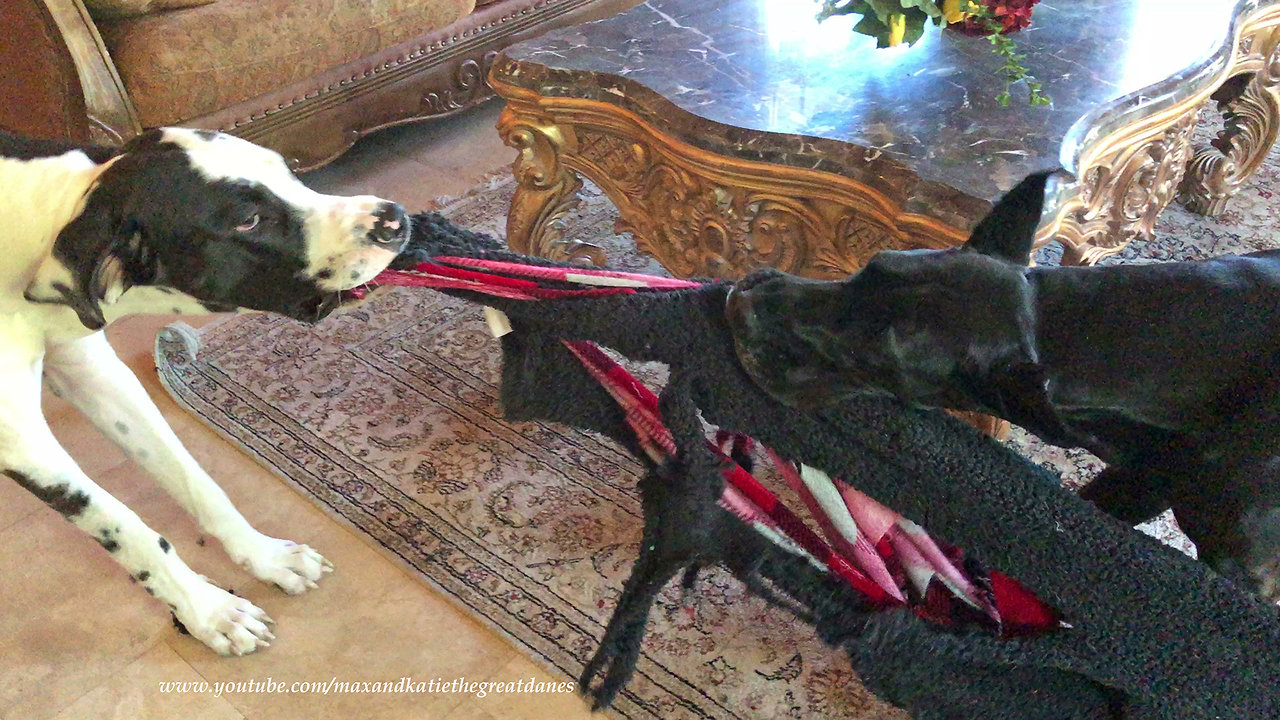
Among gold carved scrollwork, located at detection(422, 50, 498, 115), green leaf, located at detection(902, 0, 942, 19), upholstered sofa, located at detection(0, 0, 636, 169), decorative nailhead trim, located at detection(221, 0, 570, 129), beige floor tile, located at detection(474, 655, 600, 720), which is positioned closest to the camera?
beige floor tile, located at detection(474, 655, 600, 720)

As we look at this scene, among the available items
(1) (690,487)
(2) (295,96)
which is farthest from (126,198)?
(2) (295,96)

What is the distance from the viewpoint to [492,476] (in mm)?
1565

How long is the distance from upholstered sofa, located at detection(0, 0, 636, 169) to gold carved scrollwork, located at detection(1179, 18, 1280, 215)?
1.92 meters

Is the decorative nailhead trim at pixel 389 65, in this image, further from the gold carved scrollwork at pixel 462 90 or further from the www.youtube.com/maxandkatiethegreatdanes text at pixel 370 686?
the www.youtube.com/maxandkatiethegreatdanes text at pixel 370 686

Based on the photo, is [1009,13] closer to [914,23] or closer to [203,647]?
[914,23]

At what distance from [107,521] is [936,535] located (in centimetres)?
105

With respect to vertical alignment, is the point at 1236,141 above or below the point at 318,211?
below

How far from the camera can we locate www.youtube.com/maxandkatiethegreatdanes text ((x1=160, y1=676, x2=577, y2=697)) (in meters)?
1.23

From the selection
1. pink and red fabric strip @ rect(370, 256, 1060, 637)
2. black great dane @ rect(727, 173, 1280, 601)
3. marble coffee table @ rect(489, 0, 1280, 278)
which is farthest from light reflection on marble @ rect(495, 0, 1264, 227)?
pink and red fabric strip @ rect(370, 256, 1060, 637)

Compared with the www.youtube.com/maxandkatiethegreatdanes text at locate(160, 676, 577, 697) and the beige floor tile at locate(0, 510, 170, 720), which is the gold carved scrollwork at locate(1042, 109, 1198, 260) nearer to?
the www.youtube.com/maxandkatiethegreatdanes text at locate(160, 676, 577, 697)

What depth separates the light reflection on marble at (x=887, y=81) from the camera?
134 centimetres

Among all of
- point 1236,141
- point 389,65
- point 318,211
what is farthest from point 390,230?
point 1236,141

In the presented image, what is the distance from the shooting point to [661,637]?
1285 mm

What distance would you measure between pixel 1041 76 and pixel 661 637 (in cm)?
118
